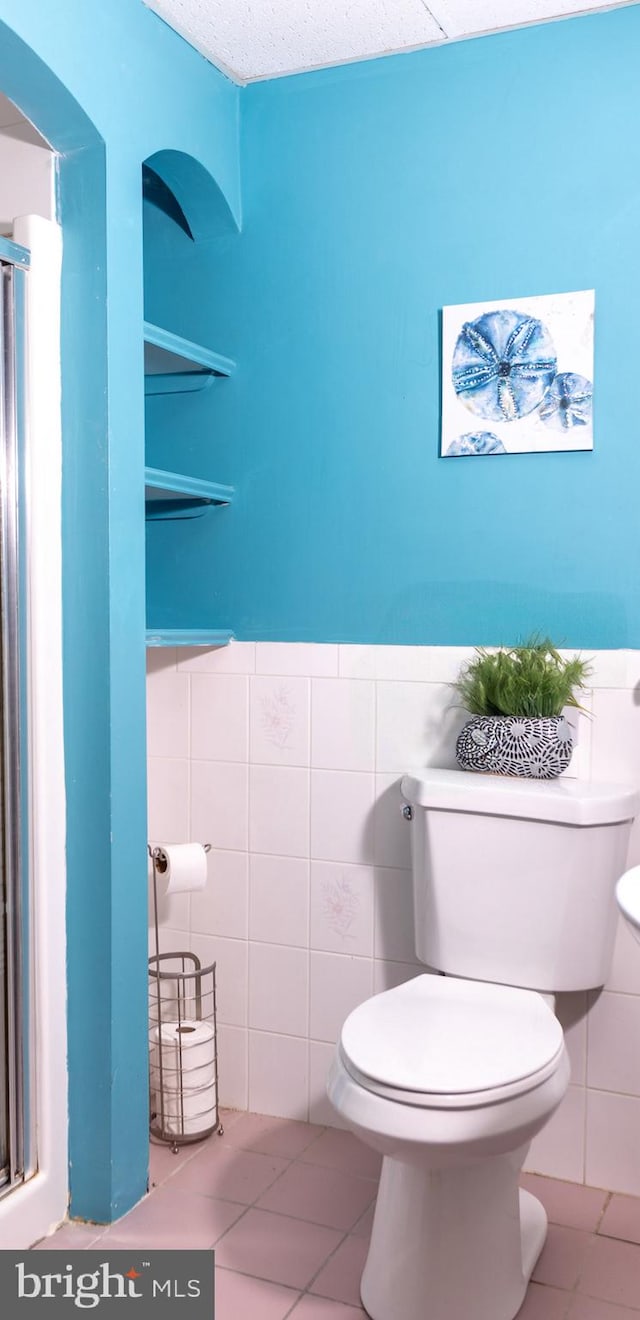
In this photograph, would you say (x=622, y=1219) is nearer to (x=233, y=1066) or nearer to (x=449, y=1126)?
(x=449, y=1126)

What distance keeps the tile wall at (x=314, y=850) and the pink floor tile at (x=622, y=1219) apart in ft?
0.10

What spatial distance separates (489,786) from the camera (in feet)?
6.56

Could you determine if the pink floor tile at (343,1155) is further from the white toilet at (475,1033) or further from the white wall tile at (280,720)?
the white wall tile at (280,720)

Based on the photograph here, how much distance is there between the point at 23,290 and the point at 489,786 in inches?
46.7

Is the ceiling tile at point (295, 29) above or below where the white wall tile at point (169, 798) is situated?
Answer: above

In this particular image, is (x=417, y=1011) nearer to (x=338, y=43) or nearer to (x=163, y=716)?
(x=163, y=716)

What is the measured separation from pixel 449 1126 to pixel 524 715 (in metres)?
0.79

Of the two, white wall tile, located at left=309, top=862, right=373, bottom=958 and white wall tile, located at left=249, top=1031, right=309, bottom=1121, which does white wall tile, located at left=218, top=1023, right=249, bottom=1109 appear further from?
white wall tile, located at left=309, top=862, right=373, bottom=958

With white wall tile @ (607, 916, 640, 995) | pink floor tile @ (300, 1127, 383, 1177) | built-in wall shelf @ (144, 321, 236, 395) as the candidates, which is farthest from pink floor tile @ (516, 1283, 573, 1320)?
built-in wall shelf @ (144, 321, 236, 395)

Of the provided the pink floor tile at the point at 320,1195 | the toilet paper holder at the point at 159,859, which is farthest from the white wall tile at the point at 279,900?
the pink floor tile at the point at 320,1195

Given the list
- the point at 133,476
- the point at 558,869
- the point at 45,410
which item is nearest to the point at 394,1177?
the point at 558,869

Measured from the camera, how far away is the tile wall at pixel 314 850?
6.92 ft

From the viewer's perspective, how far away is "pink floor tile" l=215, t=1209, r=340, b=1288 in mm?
1854

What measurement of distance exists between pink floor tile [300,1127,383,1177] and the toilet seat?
1.68 feet
